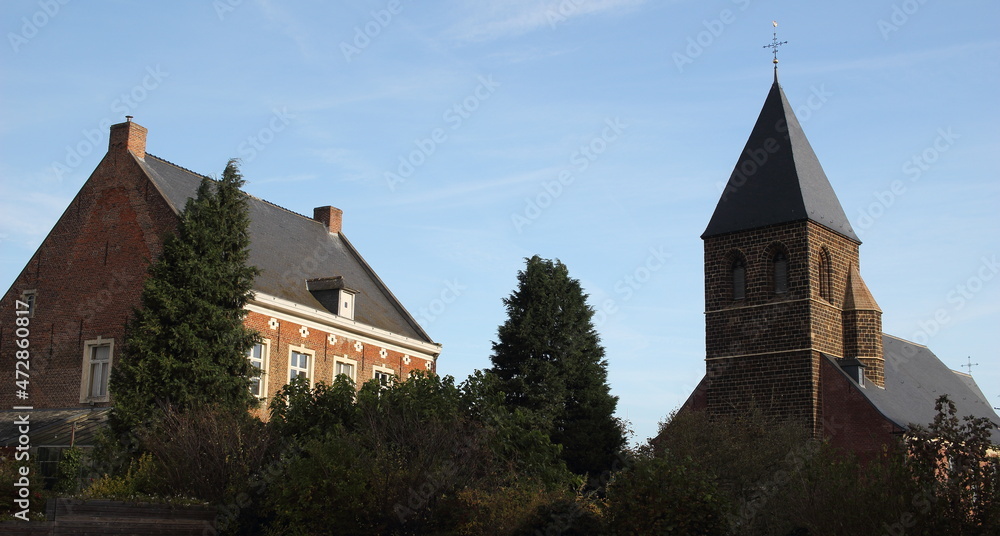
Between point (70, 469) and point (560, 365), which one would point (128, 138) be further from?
point (560, 365)

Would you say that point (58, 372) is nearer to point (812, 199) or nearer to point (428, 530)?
point (428, 530)

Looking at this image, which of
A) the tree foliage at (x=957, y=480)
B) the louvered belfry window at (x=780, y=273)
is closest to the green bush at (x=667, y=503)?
the tree foliage at (x=957, y=480)

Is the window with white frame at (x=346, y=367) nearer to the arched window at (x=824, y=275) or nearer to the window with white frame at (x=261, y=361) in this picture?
the window with white frame at (x=261, y=361)

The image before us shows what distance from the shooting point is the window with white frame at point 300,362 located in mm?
32406

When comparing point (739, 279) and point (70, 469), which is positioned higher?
point (739, 279)

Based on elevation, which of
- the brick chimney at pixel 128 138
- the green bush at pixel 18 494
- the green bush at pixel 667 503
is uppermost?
the brick chimney at pixel 128 138

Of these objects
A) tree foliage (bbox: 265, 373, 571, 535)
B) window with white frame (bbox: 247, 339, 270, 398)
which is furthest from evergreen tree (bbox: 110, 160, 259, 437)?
window with white frame (bbox: 247, 339, 270, 398)

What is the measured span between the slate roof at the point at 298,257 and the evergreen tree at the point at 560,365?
472 cm

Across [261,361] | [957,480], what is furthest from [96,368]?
[957,480]

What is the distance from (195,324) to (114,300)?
6080 millimetres

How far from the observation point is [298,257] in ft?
119

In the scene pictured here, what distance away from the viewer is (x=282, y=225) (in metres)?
37.1

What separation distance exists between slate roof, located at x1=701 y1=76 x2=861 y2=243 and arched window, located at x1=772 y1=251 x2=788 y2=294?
1518mm

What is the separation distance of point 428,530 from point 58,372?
16.6 metres
